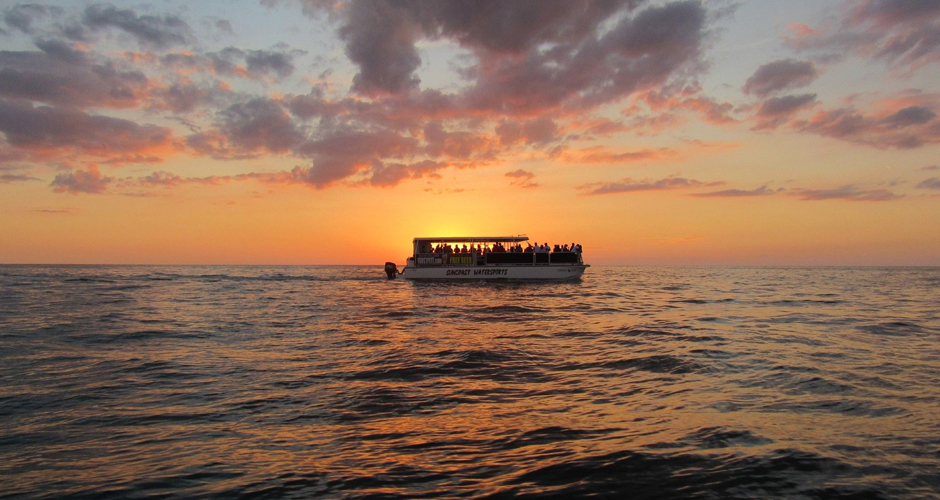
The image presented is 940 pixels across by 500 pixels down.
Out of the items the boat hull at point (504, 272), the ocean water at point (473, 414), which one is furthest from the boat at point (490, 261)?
the ocean water at point (473, 414)

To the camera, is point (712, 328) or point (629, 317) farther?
point (629, 317)

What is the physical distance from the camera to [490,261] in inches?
2361

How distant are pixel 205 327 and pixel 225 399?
41.8 ft

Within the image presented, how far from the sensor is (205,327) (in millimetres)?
21422

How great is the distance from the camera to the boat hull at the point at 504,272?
58781 millimetres

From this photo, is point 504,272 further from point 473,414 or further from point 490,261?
point 473,414

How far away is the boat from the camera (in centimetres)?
5888

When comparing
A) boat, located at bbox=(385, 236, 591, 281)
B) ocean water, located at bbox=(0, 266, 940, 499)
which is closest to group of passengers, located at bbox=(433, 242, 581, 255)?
boat, located at bbox=(385, 236, 591, 281)

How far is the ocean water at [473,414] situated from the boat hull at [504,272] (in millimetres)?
39457

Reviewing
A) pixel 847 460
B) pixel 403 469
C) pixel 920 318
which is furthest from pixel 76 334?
Answer: pixel 920 318

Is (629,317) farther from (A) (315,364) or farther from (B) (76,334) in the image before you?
(B) (76,334)

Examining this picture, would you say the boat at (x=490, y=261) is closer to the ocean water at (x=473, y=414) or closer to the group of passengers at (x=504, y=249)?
the group of passengers at (x=504, y=249)

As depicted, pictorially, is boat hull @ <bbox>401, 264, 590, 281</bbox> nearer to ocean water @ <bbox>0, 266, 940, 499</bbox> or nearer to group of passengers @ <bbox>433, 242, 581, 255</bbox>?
group of passengers @ <bbox>433, 242, 581, 255</bbox>

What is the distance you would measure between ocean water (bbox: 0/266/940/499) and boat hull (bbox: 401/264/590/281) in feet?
129
